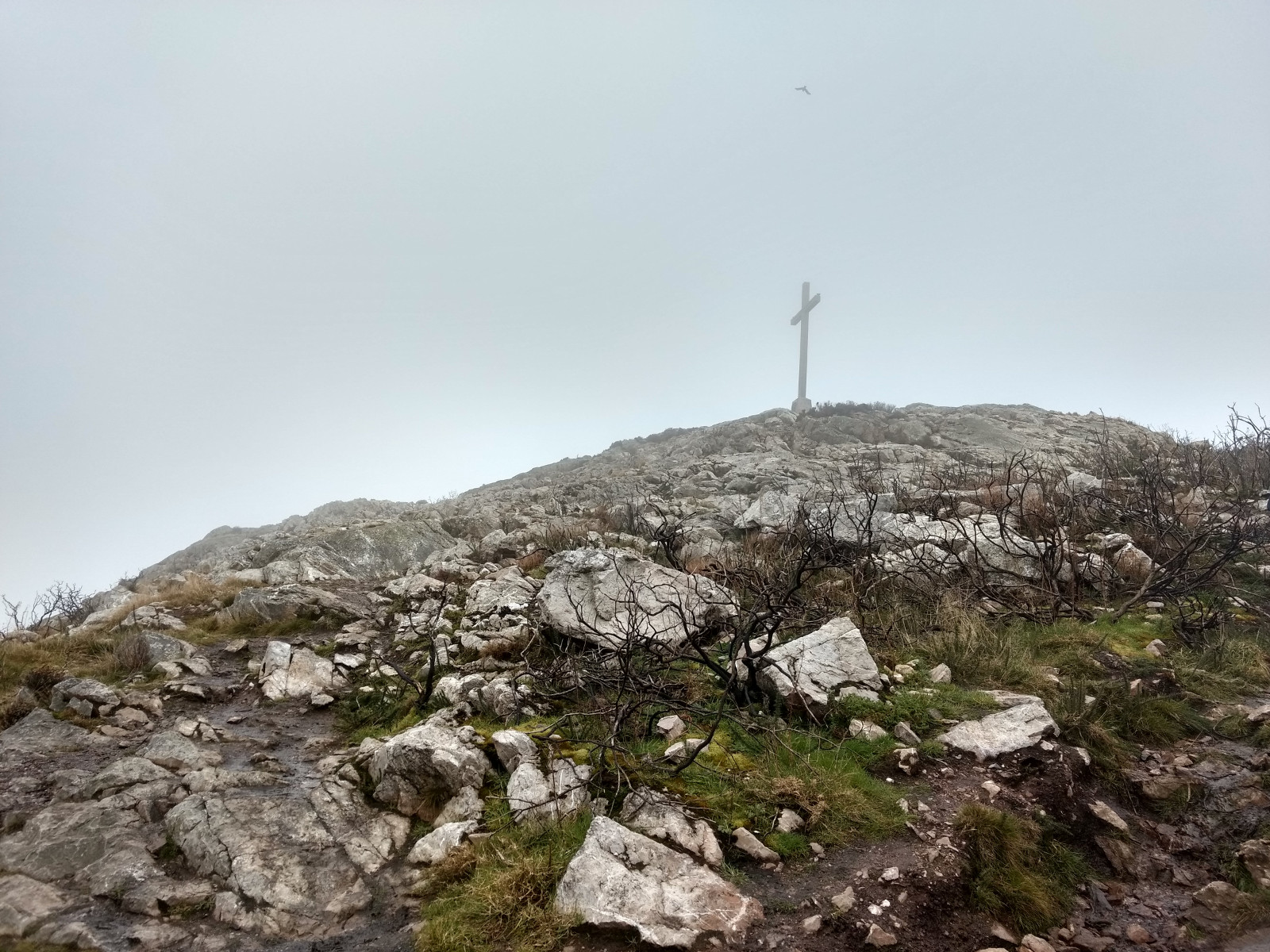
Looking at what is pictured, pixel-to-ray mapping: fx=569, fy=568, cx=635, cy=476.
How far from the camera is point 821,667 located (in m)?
4.84

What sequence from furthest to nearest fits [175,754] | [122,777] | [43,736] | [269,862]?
[43,736] < [175,754] < [122,777] < [269,862]

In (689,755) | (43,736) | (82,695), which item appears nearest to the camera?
(689,755)

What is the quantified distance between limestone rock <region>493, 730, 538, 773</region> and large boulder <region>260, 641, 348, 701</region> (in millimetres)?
2951

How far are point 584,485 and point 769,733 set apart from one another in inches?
565

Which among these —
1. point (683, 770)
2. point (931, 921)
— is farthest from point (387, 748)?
point (931, 921)

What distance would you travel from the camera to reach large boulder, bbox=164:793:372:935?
3.08m

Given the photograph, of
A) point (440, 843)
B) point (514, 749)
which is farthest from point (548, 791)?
point (440, 843)

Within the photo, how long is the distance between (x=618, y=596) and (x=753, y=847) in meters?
3.26

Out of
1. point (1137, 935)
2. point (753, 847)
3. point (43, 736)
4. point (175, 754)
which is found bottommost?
point (1137, 935)

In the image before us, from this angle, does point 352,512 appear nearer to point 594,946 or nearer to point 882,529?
point 882,529

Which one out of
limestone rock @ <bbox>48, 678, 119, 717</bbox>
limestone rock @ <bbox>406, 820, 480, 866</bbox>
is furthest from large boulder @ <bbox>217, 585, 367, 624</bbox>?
limestone rock @ <bbox>406, 820, 480, 866</bbox>

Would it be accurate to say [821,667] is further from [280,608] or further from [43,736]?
[280,608]

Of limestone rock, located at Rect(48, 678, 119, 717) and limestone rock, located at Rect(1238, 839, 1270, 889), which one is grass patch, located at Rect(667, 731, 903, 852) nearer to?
limestone rock, located at Rect(1238, 839, 1270, 889)

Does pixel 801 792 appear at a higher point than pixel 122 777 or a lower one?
lower
